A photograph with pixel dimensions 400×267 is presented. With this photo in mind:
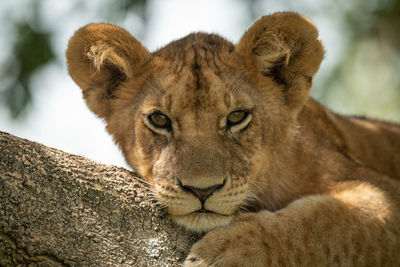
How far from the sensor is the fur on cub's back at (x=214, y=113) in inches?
126

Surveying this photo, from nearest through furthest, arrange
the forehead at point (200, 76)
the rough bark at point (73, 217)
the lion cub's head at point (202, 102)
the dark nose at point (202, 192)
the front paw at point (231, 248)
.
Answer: the rough bark at point (73, 217) → the front paw at point (231, 248) → the dark nose at point (202, 192) → the lion cub's head at point (202, 102) → the forehead at point (200, 76)

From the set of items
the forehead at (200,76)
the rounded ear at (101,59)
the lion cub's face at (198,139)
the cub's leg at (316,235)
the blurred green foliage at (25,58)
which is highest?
the blurred green foliage at (25,58)

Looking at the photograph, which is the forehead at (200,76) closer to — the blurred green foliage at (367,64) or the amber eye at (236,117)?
the amber eye at (236,117)

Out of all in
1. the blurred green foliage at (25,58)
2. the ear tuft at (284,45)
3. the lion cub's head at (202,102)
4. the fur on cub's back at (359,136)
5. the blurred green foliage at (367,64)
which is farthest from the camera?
the blurred green foliage at (367,64)

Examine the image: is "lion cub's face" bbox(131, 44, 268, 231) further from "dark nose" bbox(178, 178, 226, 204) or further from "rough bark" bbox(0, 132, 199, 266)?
"rough bark" bbox(0, 132, 199, 266)

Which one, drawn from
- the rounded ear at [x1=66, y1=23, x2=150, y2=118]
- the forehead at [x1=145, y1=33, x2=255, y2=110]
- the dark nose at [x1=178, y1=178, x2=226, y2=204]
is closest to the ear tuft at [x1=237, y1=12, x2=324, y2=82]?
the forehead at [x1=145, y1=33, x2=255, y2=110]

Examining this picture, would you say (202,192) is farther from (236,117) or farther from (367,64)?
(367,64)

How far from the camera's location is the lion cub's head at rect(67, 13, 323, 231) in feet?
10.4

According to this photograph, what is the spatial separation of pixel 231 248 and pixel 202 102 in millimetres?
1030

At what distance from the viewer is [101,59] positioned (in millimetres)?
3803

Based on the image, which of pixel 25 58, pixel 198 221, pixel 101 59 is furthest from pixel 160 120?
pixel 25 58

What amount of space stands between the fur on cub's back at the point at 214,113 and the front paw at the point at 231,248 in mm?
114

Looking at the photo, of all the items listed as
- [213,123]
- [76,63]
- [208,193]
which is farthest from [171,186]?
[76,63]

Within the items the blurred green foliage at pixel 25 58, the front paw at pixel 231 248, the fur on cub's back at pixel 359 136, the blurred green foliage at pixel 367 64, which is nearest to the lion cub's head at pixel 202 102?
the front paw at pixel 231 248
